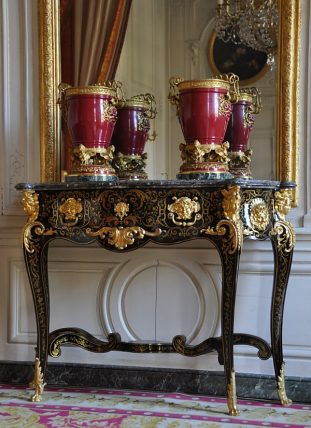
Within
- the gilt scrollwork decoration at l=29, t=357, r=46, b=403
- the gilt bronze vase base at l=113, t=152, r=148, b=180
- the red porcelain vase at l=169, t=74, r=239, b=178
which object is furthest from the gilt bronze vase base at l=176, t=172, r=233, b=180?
the gilt scrollwork decoration at l=29, t=357, r=46, b=403

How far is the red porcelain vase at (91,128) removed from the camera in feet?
8.48

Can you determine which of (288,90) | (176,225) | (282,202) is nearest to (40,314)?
(176,225)

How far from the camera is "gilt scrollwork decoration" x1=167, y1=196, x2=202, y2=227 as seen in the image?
2369mm

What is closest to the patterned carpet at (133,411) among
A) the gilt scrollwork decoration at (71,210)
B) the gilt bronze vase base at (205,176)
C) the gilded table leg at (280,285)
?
the gilded table leg at (280,285)

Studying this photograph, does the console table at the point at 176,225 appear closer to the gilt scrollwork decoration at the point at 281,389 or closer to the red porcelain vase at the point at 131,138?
the gilt scrollwork decoration at the point at 281,389

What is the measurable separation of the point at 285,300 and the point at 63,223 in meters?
0.99

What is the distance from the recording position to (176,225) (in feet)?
7.84

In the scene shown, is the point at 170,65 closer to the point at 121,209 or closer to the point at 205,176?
the point at 205,176

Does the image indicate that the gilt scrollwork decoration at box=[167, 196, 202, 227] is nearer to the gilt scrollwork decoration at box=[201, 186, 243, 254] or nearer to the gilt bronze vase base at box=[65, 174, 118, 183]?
the gilt scrollwork decoration at box=[201, 186, 243, 254]

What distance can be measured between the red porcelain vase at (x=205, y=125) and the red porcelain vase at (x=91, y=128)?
294 mm

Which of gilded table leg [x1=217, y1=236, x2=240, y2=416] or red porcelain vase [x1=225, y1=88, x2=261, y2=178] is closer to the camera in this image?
gilded table leg [x1=217, y1=236, x2=240, y2=416]

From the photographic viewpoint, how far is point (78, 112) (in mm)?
2594

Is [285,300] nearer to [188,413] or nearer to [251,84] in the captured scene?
[188,413]

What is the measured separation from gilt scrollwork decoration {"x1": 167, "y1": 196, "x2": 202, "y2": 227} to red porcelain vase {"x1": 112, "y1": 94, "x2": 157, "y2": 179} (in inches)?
18.8
